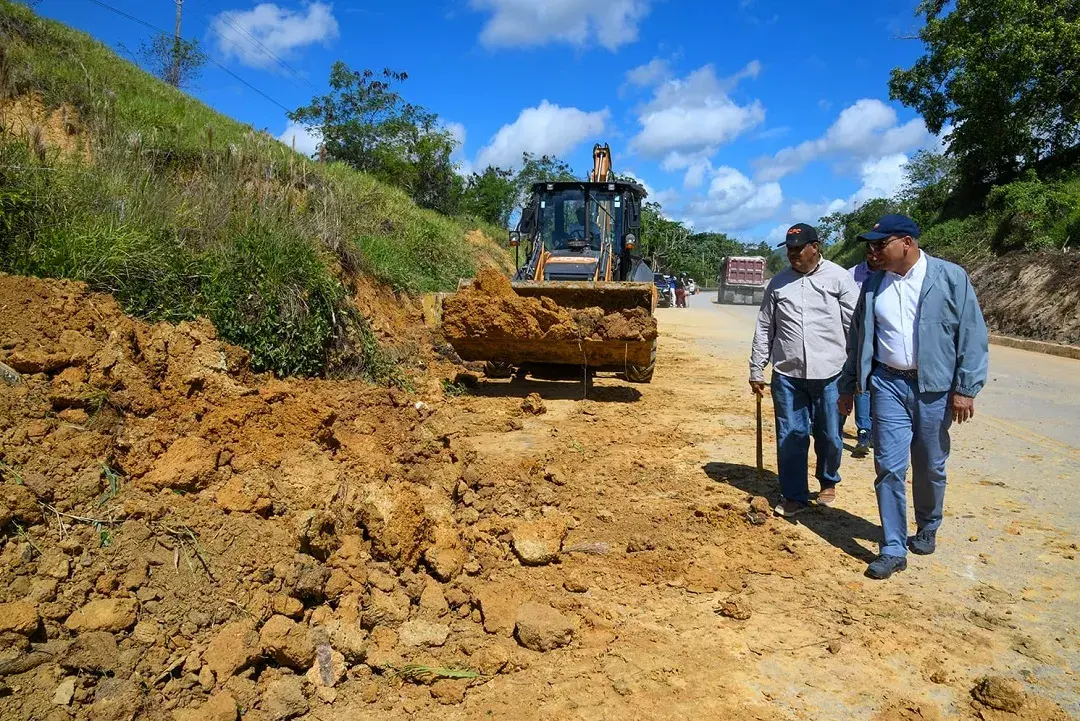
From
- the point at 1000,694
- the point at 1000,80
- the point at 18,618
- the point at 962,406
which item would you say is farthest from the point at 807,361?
the point at 1000,80

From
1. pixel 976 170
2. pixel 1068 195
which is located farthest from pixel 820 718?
pixel 976 170

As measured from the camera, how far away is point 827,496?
492 centimetres

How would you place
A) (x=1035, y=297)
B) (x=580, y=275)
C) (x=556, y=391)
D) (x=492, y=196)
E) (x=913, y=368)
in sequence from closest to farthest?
1. (x=913, y=368)
2. (x=556, y=391)
3. (x=580, y=275)
4. (x=1035, y=297)
5. (x=492, y=196)

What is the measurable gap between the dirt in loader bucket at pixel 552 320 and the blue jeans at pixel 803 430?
2.95 m

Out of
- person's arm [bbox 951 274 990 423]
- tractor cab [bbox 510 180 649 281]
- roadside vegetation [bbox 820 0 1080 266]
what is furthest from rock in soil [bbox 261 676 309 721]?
roadside vegetation [bbox 820 0 1080 266]

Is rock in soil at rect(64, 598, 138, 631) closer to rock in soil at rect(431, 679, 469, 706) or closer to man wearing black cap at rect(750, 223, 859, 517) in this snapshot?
rock in soil at rect(431, 679, 469, 706)

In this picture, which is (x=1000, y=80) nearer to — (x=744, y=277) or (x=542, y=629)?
(x=744, y=277)

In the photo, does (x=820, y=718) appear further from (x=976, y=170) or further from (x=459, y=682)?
(x=976, y=170)

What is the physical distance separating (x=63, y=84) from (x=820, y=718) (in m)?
11.0

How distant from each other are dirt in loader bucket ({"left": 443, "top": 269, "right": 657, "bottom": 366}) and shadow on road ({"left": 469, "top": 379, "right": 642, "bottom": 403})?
737 millimetres

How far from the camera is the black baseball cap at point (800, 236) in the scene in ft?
15.6

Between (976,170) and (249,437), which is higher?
(976,170)

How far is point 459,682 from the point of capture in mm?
2938

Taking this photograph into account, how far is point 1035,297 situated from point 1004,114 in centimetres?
1264
